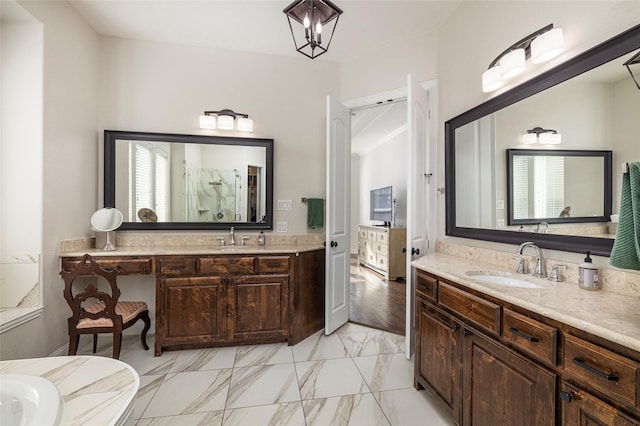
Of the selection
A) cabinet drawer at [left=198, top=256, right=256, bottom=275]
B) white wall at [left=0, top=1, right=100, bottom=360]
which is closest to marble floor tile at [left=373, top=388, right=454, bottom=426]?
cabinet drawer at [left=198, top=256, right=256, bottom=275]

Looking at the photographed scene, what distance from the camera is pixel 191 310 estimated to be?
102 inches

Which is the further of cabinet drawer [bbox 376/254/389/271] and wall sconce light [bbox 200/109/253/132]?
cabinet drawer [bbox 376/254/389/271]

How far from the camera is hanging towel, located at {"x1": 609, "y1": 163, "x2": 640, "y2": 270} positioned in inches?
37.3

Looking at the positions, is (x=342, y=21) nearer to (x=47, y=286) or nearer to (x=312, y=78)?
(x=312, y=78)

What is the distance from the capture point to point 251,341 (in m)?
2.72

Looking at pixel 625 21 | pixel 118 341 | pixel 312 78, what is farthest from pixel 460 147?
pixel 118 341

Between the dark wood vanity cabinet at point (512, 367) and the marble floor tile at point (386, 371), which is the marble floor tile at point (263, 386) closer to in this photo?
the marble floor tile at point (386, 371)

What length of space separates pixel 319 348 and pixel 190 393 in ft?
3.69

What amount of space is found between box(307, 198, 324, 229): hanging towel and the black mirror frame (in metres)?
1.33

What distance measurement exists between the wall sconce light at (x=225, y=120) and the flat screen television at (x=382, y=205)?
3.64 metres

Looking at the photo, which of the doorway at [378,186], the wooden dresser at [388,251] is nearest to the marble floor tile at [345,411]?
the doorway at [378,186]

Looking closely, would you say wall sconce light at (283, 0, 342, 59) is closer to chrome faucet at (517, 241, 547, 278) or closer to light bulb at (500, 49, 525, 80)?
light bulb at (500, 49, 525, 80)

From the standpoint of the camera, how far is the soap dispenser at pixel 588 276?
4.38ft

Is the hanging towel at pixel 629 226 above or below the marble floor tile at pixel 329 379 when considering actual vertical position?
above
